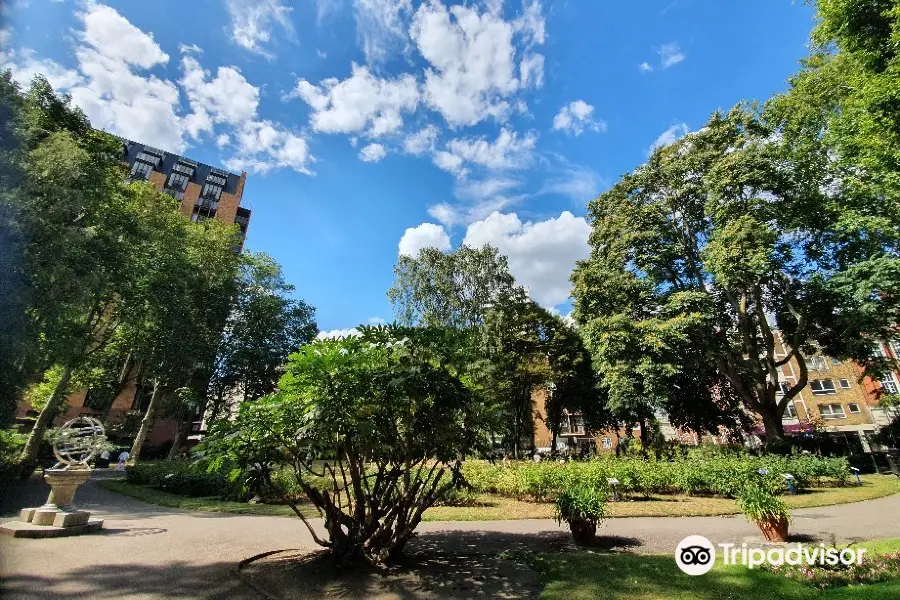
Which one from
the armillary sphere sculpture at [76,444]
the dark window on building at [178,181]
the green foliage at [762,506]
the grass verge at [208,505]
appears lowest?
the grass verge at [208,505]

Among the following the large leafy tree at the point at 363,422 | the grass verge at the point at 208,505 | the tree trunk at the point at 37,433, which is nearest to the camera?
the large leafy tree at the point at 363,422

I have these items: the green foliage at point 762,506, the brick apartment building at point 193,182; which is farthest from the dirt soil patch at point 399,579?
the brick apartment building at point 193,182

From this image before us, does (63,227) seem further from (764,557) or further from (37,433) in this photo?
(764,557)

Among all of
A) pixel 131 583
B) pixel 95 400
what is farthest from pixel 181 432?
pixel 131 583

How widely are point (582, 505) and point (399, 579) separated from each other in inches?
157

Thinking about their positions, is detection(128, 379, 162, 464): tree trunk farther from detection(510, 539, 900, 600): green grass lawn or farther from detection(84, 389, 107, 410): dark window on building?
detection(510, 539, 900, 600): green grass lawn

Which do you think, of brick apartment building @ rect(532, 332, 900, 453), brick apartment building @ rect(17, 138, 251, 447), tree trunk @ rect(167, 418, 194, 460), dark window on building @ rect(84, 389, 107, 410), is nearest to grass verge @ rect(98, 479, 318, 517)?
tree trunk @ rect(167, 418, 194, 460)

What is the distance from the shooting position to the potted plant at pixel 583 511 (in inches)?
308

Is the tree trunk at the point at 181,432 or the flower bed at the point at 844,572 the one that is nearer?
the flower bed at the point at 844,572

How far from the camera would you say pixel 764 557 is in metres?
6.27

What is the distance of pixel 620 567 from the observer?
19.9 ft

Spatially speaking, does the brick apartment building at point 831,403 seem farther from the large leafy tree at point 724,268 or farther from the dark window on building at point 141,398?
the dark window on building at point 141,398

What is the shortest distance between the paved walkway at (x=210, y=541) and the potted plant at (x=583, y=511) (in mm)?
481

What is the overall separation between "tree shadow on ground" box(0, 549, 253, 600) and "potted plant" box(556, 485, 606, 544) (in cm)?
565
